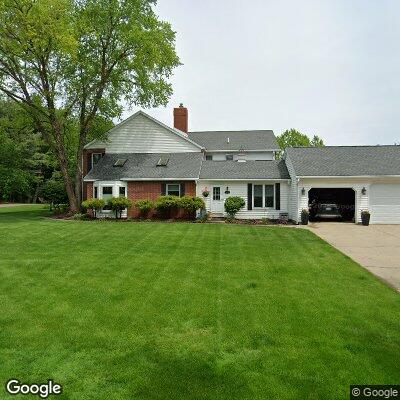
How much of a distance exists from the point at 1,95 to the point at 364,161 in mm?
26014

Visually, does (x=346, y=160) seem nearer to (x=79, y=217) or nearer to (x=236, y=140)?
(x=236, y=140)

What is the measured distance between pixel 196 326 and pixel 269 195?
19108 millimetres

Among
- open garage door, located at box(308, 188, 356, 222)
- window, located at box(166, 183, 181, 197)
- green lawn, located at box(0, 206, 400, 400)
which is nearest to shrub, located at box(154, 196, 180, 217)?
window, located at box(166, 183, 181, 197)

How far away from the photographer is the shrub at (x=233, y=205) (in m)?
22.6

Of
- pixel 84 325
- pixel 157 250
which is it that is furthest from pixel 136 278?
pixel 157 250

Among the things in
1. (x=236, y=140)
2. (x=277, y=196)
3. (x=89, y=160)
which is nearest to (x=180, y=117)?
(x=236, y=140)

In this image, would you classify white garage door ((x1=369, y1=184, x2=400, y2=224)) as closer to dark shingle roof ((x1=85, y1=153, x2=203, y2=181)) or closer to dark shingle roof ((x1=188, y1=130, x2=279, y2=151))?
dark shingle roof ((x1=85, y1=153, x2=203, y2=181))

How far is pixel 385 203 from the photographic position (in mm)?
21875

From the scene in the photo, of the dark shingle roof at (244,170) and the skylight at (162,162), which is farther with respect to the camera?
the skylight at (162,162)

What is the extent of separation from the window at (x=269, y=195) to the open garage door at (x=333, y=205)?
303 cm

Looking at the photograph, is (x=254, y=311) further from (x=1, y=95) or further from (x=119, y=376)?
(x=1, y=95)

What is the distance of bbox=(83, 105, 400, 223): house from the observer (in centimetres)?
2188

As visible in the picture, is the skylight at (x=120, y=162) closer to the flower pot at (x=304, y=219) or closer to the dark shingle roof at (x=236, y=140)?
the dark shingle roof at (x=236, y=140)

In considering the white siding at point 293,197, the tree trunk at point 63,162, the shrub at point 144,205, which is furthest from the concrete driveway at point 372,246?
→ the tree trunk at point 63,162
